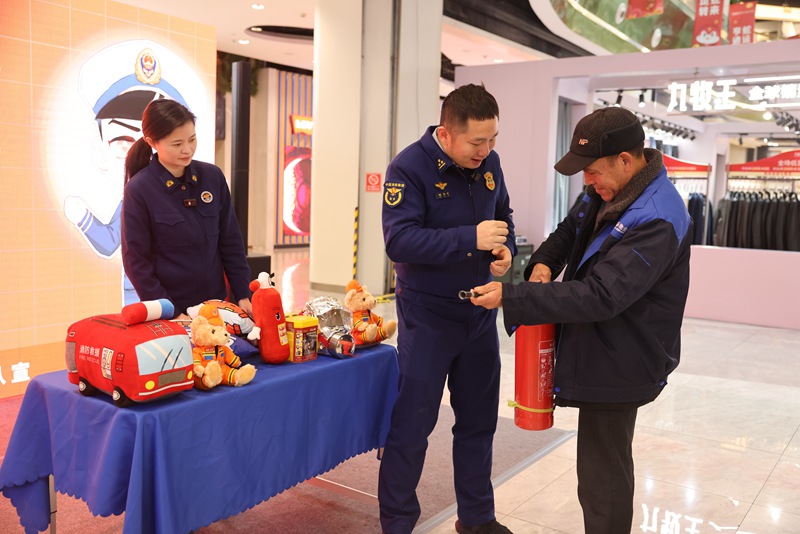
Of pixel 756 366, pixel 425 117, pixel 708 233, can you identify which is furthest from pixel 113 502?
pixel 708 233

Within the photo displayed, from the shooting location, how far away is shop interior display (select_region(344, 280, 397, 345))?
253cm

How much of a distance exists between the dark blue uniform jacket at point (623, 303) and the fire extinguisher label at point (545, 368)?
7 cm

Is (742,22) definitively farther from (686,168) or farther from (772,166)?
(772,166)

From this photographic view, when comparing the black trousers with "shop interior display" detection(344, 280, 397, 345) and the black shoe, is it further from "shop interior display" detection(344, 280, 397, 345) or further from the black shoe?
"shop interior display" detection(344, 280, 397, 345)

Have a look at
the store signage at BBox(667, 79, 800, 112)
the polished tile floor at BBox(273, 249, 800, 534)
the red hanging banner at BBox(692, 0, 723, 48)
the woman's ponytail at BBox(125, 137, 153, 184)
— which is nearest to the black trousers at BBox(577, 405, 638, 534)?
the polished tile floor at BBox(273, 249, 800, 534)

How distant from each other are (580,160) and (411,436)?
1.09 metres

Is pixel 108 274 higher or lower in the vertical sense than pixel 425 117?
lower

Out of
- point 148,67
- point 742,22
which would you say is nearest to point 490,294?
point 148,67

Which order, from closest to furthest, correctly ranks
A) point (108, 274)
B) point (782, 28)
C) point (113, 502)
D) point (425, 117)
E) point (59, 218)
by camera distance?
point (113, 502) → point (59, 218) → point (108, 274) → point (425, 117) → point (782, 28)

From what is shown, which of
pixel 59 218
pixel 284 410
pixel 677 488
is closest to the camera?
pixel 284 410

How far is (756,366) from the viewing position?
5.62m

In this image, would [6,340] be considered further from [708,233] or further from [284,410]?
[708,233]

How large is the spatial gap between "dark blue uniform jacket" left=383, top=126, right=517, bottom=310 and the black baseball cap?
0.42 m

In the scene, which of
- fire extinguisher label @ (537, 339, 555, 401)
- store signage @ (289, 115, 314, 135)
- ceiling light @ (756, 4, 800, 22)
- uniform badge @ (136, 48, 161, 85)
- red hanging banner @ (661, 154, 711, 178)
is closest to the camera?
fire extinguisher label @ (537, 339, 555, 401)
